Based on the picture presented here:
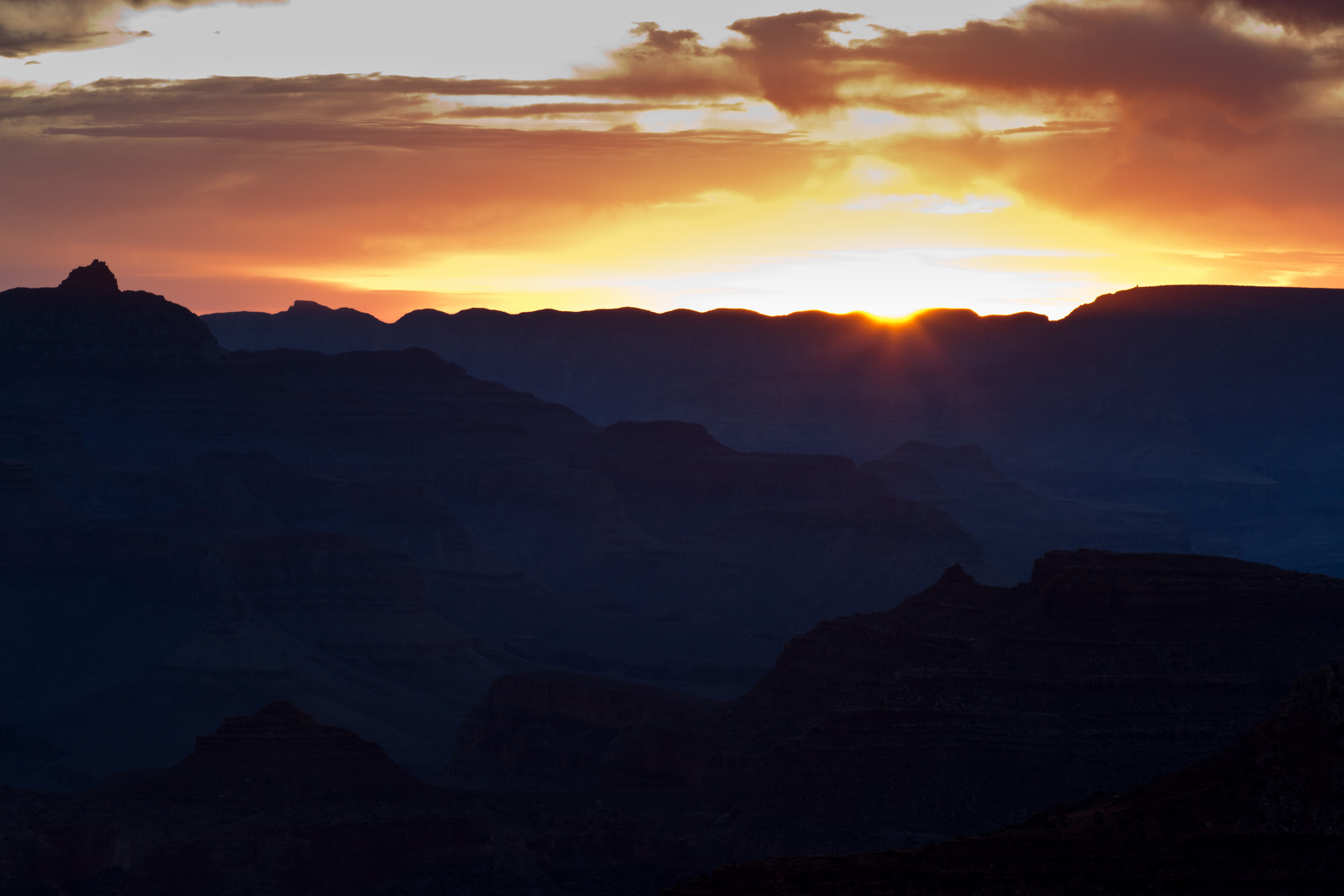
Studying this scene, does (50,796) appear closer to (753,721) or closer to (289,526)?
(753,721)

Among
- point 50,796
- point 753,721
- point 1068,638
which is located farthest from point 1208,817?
point 50,796

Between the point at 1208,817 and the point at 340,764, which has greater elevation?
the point at 1208,817

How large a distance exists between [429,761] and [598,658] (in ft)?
136

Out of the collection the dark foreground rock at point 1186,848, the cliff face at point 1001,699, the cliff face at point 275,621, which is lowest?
the cliff face at point 275,621

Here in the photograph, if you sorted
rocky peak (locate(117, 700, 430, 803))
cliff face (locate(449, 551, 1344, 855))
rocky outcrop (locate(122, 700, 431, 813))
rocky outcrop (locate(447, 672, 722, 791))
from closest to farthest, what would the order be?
cliff face (locate(449, 551, 1344, 855)) → rocky outcrop (locate(122, 700, 431, 813)) → rocky peak (locate(117, 700, 430, 803)) → rocky outcrop (locate(447, 672, 722, 791))

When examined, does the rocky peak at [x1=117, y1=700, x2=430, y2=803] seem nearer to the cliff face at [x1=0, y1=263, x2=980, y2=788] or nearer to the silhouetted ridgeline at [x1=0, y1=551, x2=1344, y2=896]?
the silhouetted ridgeline at [x1=0, y1=551, x2=1344, y2=896]

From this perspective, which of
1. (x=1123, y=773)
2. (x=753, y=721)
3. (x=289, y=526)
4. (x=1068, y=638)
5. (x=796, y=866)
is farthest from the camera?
(x=289, y=526)

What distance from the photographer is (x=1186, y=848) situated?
43844 millimetres

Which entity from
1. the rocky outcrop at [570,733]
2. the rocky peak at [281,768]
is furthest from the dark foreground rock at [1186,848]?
the rocky outcrop at [570,733]

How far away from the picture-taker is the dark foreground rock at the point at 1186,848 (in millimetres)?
42906

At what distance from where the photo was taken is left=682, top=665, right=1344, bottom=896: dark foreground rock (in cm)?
4291

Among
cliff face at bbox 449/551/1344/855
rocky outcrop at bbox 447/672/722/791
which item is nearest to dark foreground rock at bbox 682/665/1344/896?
cliff face at bbox 449/551/1344/855

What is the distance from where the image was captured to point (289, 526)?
18762 centimetres

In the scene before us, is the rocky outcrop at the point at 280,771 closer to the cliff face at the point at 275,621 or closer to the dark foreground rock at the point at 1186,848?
the cliff face at the point at 275,621
